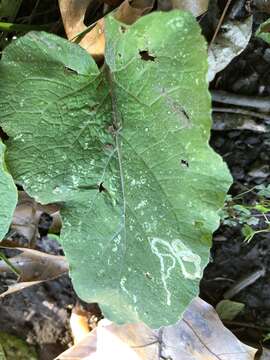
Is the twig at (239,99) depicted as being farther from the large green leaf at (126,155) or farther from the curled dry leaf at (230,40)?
the large green leaf at (126,155)

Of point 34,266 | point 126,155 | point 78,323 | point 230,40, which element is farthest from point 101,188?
point 78,323

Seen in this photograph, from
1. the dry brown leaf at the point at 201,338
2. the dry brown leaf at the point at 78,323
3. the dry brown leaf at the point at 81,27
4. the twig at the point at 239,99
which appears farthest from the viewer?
the dry brown leaf at the point at 78,323

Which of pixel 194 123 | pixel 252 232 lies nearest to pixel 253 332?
pixel 252 232

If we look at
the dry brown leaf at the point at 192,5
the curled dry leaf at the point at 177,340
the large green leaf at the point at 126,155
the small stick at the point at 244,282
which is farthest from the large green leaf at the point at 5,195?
the small stick at the point at 244,282

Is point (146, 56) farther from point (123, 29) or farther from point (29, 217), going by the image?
point (29, 217)

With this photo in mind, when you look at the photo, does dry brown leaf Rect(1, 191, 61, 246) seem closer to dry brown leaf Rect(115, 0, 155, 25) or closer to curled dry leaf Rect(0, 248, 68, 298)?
curled dry leaf Rect(0, 248, 68, 298)

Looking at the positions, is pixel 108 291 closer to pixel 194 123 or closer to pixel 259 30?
pixel 194 123
